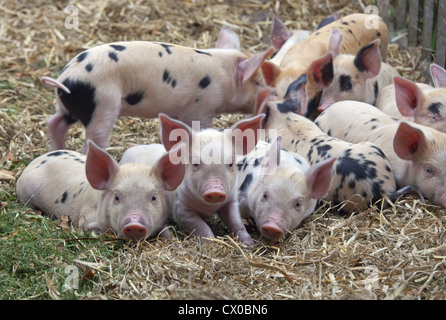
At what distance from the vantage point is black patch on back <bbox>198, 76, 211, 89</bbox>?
5379 millimetres

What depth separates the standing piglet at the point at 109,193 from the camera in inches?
155

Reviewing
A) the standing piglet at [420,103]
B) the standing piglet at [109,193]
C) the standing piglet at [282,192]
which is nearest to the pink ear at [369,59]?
the standing piglet at [420,103]

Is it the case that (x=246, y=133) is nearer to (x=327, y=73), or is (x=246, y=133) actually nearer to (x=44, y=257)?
(x=44, y=257)

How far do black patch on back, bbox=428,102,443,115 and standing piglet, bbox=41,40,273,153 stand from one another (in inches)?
52.9

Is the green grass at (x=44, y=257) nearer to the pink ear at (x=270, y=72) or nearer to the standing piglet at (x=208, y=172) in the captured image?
the standing piglet at (x=208, y=172)

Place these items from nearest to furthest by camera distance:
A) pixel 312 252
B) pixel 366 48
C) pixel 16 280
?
pixel 16 280 → pixel 312 252 → pixel 366 48

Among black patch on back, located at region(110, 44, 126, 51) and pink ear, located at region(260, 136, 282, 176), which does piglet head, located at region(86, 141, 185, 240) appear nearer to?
pink ear, located at region(260, 136, 282, 176)

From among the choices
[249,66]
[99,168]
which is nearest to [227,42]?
[249,66]

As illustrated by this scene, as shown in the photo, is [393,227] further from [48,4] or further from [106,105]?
[48,4]

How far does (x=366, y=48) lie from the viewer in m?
5.60

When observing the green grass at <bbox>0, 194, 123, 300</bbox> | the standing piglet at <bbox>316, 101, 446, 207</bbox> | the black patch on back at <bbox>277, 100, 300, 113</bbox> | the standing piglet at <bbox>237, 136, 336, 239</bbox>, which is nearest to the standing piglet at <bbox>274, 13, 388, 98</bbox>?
the black patch on back at <bbox>277, 100, 300, 113</bbox>

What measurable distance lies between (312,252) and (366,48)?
231 cm
